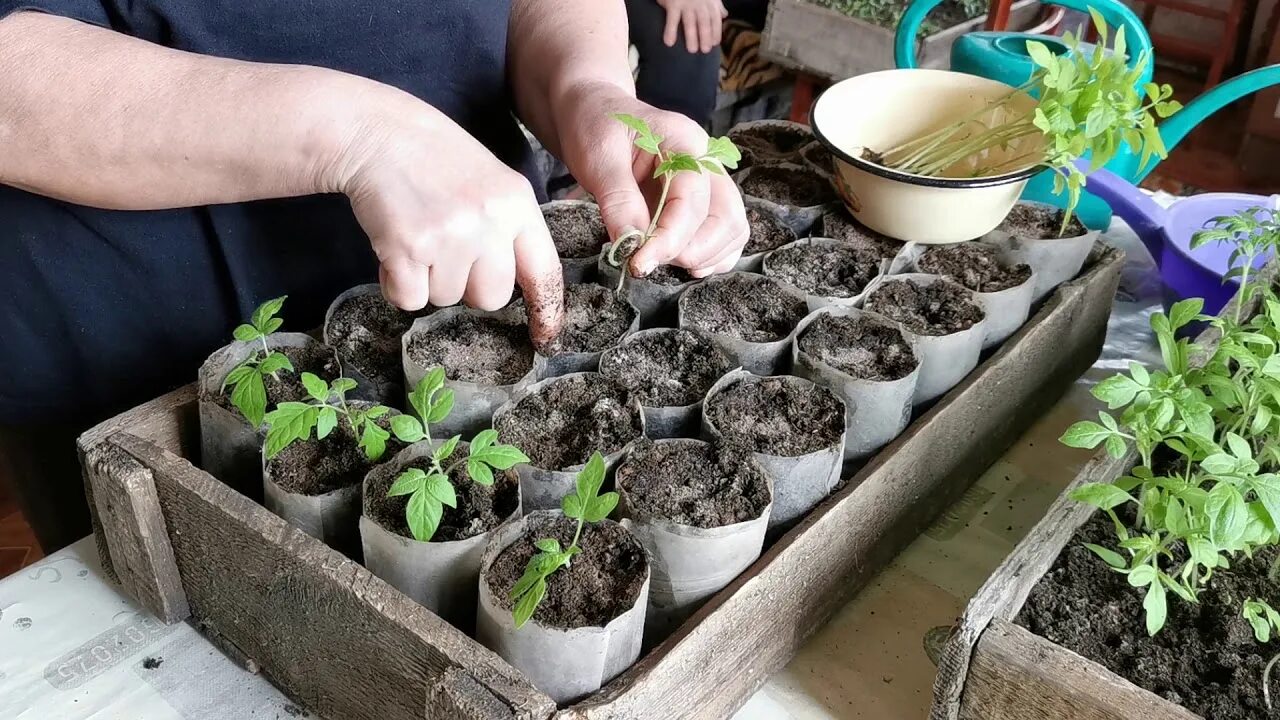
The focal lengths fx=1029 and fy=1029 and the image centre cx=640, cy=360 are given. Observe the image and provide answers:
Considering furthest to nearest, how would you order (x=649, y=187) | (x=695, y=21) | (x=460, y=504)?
(x=695, y=21)
(x=649, y=187)
(x=460, y=504)

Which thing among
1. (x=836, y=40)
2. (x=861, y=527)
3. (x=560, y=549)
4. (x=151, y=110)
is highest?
(x=151, y=110)

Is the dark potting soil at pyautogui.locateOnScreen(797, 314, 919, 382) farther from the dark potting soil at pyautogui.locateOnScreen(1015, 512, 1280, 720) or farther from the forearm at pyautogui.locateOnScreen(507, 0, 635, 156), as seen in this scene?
the forearm at pyautogui.locateOnScreen(507, 0, 635, 156)

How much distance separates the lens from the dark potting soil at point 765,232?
1331 mm

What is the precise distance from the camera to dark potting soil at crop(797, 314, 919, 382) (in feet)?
3.56

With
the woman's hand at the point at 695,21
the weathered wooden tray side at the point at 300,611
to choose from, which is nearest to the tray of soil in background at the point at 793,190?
the weathered wooden tray side at the point at 300,611

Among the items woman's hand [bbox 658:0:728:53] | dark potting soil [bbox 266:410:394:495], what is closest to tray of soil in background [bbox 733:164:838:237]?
dark potting soil [bbox 266:410:394:495]

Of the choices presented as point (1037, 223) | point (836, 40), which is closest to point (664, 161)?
point (1037, 223)

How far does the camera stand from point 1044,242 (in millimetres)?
1279

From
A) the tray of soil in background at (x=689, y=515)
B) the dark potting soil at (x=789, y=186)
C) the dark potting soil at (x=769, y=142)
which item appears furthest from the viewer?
the dark potting soil at (x=769, y=142)

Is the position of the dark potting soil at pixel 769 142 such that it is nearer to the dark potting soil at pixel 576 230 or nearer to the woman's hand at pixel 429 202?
the dark potting soil at pixel 576 230

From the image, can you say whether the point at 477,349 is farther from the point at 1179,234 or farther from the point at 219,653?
the point at 1179,234

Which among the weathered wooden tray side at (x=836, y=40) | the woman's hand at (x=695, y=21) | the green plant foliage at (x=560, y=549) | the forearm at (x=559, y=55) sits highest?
the forearm at (x=559, y=55)

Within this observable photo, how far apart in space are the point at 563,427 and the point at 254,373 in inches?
11.3

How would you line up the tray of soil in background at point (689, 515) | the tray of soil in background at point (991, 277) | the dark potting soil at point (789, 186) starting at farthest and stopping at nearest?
the dark potting soil at point (789, 186), the tray of soil in background at point (991, 277), the tray of soil in background at point (689, 515)
